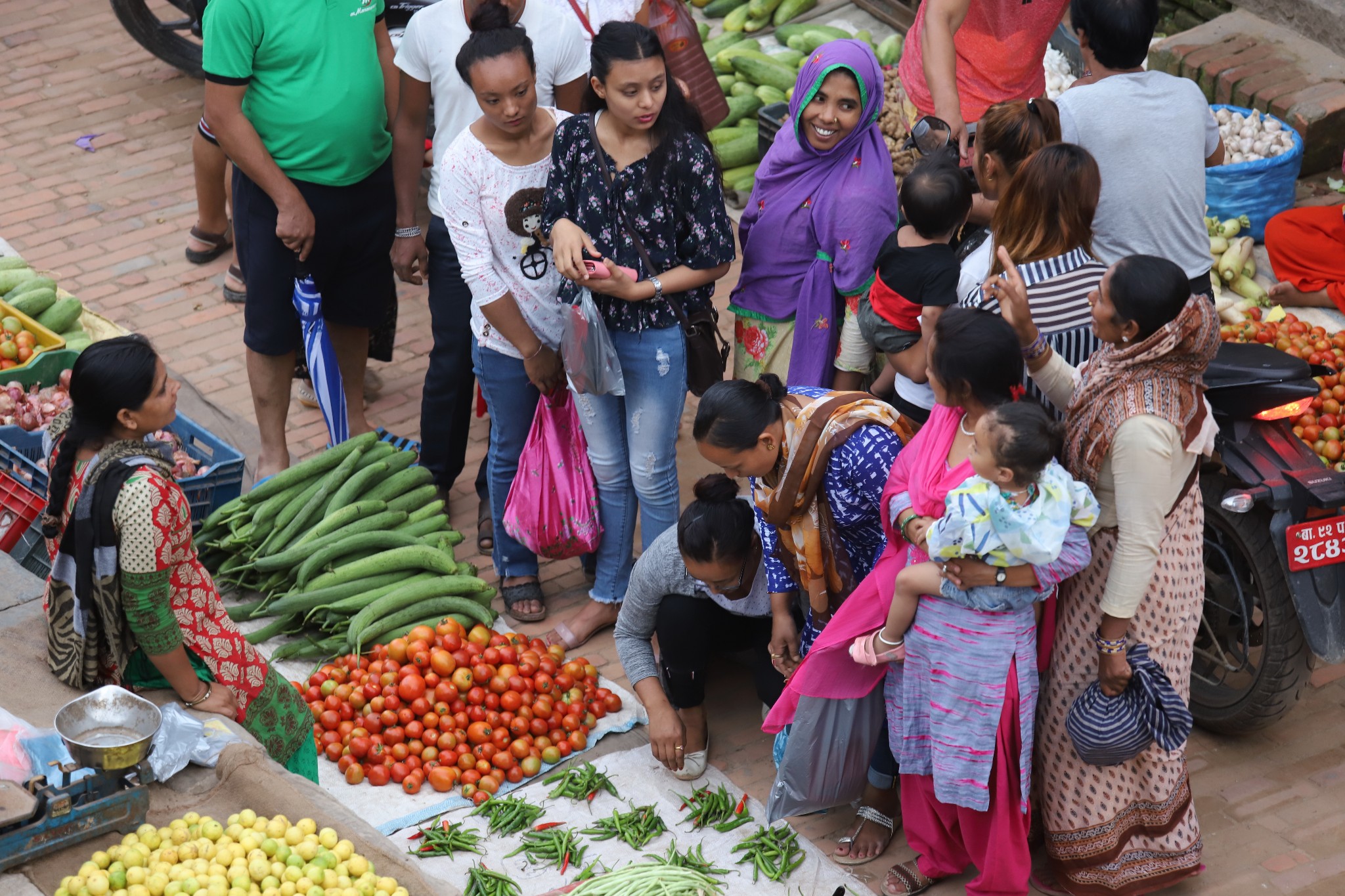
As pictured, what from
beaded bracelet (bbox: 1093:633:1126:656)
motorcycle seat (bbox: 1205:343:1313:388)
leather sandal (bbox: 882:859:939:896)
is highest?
motorcycle seat (bbox: 1205:343:1313:388)

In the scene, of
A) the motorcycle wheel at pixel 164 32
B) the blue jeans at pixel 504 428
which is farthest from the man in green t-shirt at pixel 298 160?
the motorcycle wheel at pixel 164 32

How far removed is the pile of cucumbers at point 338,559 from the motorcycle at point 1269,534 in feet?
7.52

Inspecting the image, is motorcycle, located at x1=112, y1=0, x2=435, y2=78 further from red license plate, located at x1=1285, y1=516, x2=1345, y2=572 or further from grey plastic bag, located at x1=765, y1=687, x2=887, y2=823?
red license plate, located at x1=1285, y1=516, x2=1345, y2=572

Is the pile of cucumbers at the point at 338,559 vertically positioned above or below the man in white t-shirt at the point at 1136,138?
below

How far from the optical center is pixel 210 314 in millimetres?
6434

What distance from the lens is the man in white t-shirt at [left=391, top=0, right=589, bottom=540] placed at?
4.55 m

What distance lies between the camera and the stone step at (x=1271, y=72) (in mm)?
6258

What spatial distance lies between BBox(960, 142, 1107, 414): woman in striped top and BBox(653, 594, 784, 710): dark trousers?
3.64ft

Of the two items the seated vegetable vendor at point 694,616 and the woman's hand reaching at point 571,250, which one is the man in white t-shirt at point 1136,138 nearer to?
the seated vegetable vendor at point 694,616

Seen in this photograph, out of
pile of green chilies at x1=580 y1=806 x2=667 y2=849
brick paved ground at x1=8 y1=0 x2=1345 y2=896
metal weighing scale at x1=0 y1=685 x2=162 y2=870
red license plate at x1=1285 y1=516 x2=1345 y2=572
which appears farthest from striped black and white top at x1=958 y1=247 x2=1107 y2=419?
metal weighing scale at x1=0 y1=685 x2=162 y2=870

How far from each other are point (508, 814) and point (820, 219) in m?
1.93

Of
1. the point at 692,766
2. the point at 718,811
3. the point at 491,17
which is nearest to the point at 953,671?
the point at 718,811

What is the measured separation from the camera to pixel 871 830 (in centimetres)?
371

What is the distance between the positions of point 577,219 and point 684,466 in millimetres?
1627
